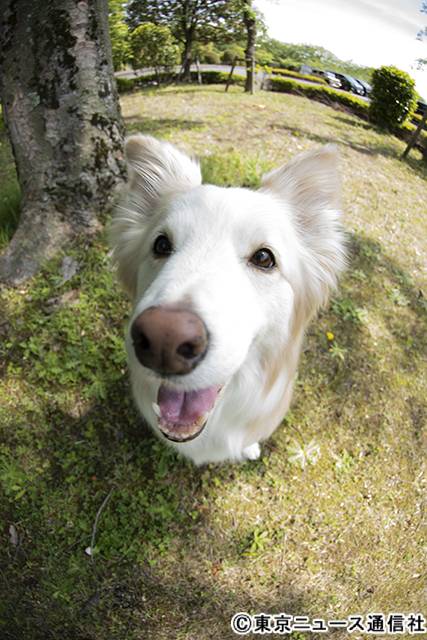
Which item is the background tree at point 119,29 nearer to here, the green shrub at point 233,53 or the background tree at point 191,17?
the background tree at point 191,17

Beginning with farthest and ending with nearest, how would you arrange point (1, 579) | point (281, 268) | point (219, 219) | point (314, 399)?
point (314, 399)
point (1, 579)
point (281, 268)
point (219, 219)

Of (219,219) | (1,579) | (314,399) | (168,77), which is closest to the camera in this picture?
(219,219)

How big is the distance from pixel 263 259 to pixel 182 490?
1809mm

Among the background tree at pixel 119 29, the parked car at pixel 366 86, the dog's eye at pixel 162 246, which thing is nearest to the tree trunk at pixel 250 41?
the background tree at pixel 119 29

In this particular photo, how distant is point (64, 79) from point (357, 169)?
4.86 meters

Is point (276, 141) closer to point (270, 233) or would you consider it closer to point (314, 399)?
point (314, 399)

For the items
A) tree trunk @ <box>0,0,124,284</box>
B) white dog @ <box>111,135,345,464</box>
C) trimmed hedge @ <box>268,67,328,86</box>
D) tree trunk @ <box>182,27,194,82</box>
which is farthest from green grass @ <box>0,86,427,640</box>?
trimmed hedge @ <box>268,67,328,86</box>

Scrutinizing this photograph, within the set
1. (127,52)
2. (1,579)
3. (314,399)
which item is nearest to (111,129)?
(314,399)

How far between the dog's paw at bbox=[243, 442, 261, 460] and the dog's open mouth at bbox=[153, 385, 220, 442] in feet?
3.94

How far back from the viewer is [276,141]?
5.98 m

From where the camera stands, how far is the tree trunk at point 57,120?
279cm

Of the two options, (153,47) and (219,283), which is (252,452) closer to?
(219,283)

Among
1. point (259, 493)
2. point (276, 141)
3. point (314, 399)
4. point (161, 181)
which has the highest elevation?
point (161, 181)

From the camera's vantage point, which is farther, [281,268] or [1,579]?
[1,579]
